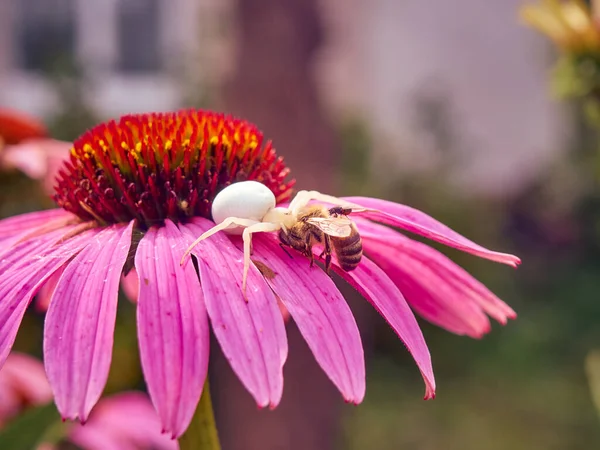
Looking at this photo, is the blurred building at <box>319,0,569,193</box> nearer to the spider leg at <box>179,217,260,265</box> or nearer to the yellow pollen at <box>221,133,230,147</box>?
the yellow pollen at <box>221,133,230,147</box>

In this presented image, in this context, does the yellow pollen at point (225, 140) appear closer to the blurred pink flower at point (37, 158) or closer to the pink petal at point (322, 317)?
the pink petal at point (322, 317)

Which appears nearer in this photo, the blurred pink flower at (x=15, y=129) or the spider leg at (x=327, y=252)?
the spider leg at (x=327, y=252)

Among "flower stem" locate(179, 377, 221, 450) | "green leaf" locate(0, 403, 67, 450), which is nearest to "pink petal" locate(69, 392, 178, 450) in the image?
"green leaf" locate(0, 403, 67, 450)

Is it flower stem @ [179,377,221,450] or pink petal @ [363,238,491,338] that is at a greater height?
pink petal @ [363,238,491,338]

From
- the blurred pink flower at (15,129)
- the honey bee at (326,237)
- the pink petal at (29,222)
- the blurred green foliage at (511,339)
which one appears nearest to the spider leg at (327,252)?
the honey bee at (326,237)

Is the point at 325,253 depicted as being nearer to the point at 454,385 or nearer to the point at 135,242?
the point at 135,242

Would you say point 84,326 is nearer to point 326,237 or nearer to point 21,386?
point 326,237
